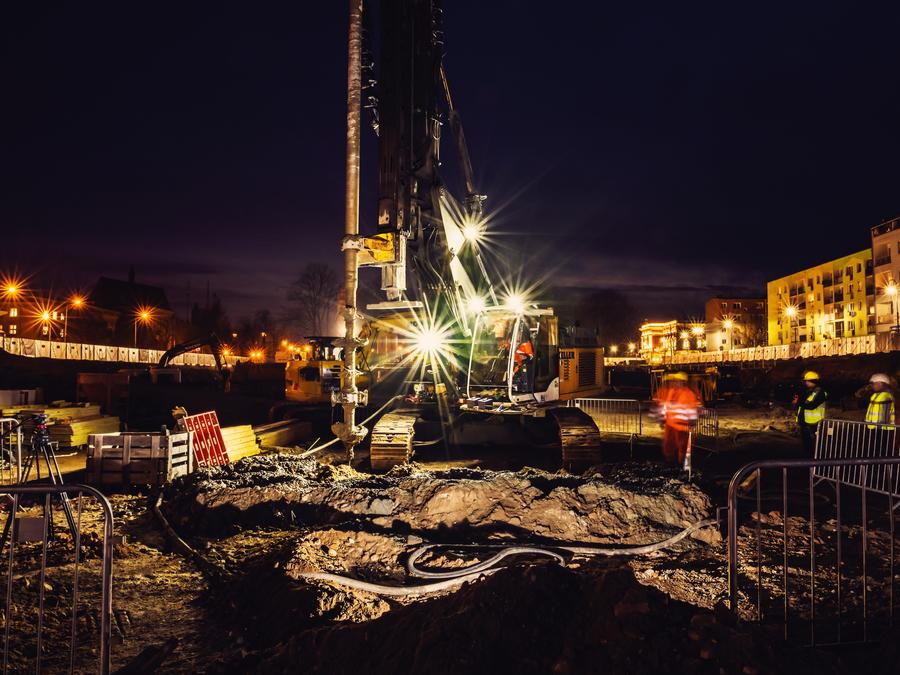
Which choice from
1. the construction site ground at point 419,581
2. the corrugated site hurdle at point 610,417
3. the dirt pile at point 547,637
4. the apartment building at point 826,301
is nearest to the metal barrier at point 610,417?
the corrugated site hurdle at point 610,417

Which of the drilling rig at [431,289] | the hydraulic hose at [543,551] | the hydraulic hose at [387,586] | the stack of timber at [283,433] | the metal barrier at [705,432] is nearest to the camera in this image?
the hydraulic hose at [387,586]

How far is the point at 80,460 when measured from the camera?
43.5 ft

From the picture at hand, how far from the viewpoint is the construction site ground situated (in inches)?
119

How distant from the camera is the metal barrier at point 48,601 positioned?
350 centimetres

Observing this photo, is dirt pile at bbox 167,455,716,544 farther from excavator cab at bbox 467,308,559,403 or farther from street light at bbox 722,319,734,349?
street light at bbox 722,319,734,349

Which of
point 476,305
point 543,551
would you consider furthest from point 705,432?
point 543,551

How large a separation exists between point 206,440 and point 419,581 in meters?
6.84

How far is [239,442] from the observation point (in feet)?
40.0

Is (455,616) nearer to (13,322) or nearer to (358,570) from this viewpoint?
(358,570)

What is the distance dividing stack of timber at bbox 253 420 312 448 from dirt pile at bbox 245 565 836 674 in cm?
1097

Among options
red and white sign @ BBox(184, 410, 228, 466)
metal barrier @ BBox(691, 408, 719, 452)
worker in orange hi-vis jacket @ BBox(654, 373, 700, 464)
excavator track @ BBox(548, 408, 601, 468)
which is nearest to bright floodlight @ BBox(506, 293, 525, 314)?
excavator track @ BBox(548, 408, 601, 468)

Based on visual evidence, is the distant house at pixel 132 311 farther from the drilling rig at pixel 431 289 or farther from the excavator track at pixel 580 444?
the excavator track at pixel 580 444

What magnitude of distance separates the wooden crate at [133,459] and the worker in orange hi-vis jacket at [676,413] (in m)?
9.30

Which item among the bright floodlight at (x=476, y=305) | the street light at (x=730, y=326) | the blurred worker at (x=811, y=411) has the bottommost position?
the blurred worker at (x=811, y=411)
